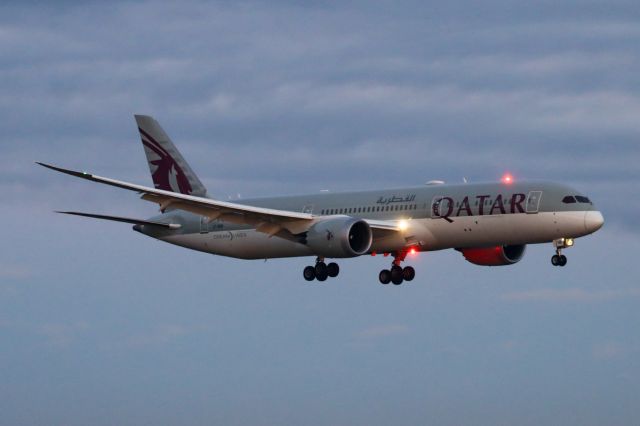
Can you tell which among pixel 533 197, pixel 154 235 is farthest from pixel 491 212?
pixel 154 235

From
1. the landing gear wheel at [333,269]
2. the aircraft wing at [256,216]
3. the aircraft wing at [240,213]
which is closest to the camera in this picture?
the aircraft wing at [240,213]

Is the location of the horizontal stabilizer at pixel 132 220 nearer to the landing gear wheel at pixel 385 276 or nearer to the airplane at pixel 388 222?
the airplane at pixel 388 222

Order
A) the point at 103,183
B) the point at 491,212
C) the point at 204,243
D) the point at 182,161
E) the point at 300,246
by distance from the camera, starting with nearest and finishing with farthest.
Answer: the point at 103,183
the point at 491,212
the point at 300,246
the point at 204,243
the point at 182,161

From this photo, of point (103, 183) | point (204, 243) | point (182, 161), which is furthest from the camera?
point (182, 161)

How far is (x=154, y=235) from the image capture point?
9075 centimetres

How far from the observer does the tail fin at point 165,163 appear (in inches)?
3693

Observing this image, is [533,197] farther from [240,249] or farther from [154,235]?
[154,235]

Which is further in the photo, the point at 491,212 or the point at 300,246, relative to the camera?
the point at 300,246

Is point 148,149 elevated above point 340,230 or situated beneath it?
elevated above

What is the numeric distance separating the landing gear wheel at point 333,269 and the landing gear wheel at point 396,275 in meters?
2.94

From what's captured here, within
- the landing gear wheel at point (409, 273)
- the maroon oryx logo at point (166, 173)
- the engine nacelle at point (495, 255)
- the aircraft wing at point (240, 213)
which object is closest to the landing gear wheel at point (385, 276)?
the landing gear wheel at point (409, 273)

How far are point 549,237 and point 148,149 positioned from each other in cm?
2952

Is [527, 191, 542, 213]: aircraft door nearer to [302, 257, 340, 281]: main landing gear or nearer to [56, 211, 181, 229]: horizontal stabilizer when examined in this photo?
[302, 257, 340, 281]: main landing gear

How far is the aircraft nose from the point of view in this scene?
75812 mm
